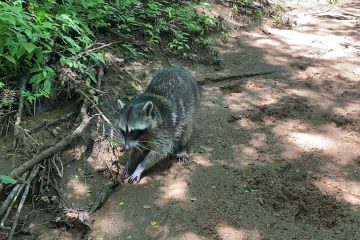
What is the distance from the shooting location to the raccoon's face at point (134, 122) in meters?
4.50

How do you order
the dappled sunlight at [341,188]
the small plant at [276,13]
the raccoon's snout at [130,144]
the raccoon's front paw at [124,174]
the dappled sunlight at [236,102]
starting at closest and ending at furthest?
1. the dappled sunlight at [341,188]
2. the raccoon's snout at [130,144]
3. the raccoon's front paw at [124,174]
4. the dappled sunlight at [236,102]
5. the small plant at [276,13]

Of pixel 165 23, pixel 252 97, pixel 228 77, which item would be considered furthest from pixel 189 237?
pixel 165 23

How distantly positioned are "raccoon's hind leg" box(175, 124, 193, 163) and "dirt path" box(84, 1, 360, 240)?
0.11 meters

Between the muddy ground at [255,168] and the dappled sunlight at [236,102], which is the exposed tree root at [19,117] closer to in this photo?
the muddy ground at [255,168]

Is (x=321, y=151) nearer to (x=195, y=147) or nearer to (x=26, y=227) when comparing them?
(x=195, y=147)

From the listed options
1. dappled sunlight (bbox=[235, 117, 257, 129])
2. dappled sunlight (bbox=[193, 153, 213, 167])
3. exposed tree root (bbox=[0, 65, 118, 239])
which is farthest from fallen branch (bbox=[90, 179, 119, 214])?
dappled sunlight (bbox=[235, 117, 257, 129])

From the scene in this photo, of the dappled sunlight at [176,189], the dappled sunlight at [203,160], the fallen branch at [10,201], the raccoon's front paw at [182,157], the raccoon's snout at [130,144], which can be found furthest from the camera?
the raccoon's front paw at [182,157]

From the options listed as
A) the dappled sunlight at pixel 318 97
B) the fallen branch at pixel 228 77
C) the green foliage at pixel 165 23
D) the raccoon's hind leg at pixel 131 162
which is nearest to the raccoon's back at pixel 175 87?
the raccoon's hind leg at pixel 131 162

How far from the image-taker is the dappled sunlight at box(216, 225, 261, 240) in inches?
145

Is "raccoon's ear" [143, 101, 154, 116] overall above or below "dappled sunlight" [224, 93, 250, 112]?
above

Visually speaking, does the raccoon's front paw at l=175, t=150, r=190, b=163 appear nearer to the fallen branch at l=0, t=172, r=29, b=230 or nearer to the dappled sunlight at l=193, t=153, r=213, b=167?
the dappled sunlight at l=193, t=153, r=213, b=167

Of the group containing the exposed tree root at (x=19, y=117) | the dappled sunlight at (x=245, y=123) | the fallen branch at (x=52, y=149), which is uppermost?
the exposed tree root at (x=19, y=117)

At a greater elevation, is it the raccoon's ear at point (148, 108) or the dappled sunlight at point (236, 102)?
the raccoon's ear at point (148, 108)

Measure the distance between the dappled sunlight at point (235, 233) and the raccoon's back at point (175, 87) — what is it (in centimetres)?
187
